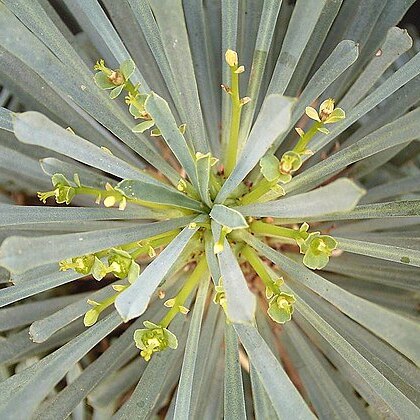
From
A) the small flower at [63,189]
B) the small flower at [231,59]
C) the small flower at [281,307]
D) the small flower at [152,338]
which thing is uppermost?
the small flower at [231,59]

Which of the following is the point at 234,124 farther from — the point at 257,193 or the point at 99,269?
the point at 99,269

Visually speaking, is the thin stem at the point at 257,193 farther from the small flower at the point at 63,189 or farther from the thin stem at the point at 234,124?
the small flower at the point at 63,189

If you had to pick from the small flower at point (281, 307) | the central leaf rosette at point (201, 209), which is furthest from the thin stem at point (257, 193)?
the small flower at point (281, 307)

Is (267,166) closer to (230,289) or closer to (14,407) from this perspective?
(230,289)

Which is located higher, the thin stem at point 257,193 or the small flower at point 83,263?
the thin stem at point 257,193

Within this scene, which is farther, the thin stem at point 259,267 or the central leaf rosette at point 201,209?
the thin stem at point 259,267

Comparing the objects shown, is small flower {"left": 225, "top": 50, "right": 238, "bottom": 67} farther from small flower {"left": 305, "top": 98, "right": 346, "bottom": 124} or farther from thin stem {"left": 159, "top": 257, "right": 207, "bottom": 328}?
thin stem {"left": 159, "top": 257, "right": 207, "bottom": 328}
